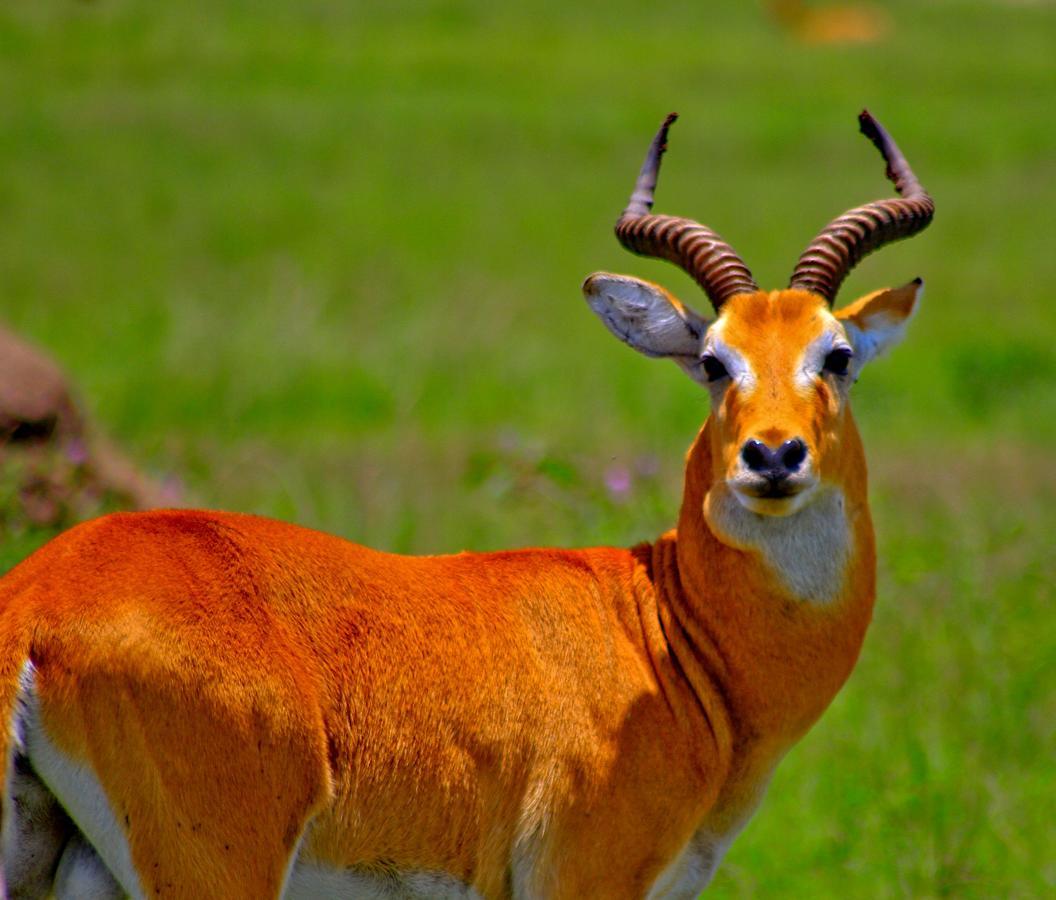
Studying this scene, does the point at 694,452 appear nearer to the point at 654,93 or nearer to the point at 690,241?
the point at 690,241

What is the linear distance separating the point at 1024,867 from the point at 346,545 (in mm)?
3312

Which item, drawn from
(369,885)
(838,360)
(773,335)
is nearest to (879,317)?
(838,360)

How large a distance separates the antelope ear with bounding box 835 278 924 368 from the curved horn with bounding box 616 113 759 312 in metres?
0.31

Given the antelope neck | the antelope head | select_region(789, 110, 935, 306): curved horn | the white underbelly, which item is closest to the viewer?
the white underbelly

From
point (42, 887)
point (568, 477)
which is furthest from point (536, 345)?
point (42, 887)

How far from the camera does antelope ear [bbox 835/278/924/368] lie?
16.4 ft

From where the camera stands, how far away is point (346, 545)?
14.6ft

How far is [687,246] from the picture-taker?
505 cm

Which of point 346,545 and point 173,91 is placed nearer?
point 346,545

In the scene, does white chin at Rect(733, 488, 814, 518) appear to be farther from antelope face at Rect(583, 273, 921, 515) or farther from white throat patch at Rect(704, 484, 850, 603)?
white throat patch at Rect(704, 484, 850, 603)

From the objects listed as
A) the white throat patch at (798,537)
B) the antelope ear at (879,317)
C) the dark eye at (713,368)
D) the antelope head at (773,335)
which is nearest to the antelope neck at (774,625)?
the white throat patch at (798,537)

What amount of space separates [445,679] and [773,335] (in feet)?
4.24

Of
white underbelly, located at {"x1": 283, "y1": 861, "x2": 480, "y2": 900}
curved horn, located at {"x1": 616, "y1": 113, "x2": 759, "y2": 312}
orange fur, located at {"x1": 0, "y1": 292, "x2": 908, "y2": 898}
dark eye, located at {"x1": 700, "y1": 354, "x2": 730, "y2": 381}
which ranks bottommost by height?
white underbelly, located at {"x1": 283, "y1": 861, "x2": 480, "y2": 900}

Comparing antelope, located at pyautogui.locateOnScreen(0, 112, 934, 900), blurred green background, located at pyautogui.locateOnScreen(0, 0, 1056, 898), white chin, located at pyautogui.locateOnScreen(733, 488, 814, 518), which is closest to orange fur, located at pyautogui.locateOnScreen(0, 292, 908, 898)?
antelope, located at pyautogui.locateOnScreen(0, 112, 934, 900)
